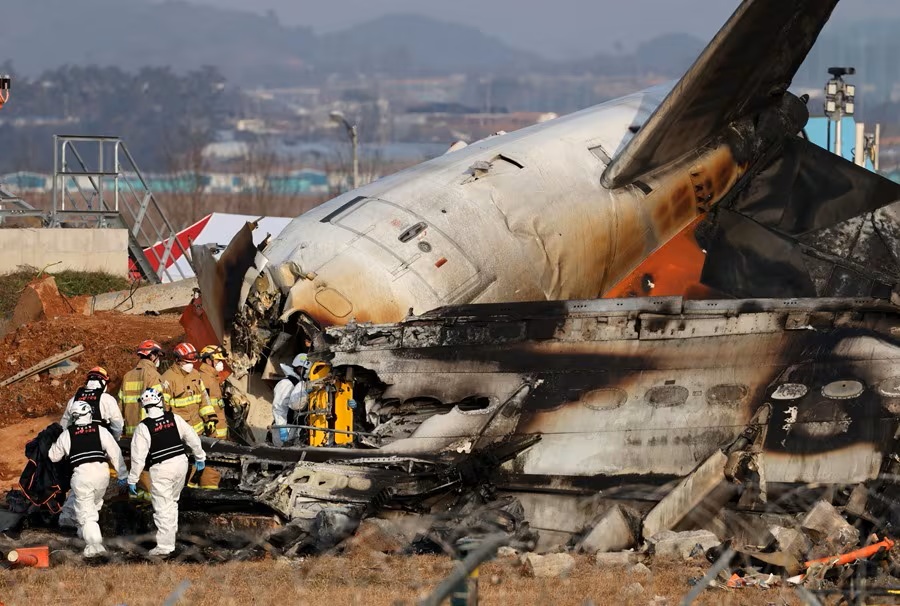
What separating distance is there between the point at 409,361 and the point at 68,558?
420 centimetres

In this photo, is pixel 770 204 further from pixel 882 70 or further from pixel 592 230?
pixel 882 70

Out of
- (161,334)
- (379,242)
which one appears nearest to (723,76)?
(379,242)

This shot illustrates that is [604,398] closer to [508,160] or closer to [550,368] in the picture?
[550,368]

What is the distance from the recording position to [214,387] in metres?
16.8

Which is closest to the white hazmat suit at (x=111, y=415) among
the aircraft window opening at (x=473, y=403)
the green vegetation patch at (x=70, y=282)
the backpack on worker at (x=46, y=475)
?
the backpack on worker at (x=46, y=475)

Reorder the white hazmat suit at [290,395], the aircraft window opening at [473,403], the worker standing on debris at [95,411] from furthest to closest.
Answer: the white hazmat suit at [290,395], the worker standing on debris at [95,411], the aircraft window opening at [473,403]

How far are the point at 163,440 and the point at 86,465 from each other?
0.93 meters

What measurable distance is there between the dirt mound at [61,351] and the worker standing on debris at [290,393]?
6808 millimetres

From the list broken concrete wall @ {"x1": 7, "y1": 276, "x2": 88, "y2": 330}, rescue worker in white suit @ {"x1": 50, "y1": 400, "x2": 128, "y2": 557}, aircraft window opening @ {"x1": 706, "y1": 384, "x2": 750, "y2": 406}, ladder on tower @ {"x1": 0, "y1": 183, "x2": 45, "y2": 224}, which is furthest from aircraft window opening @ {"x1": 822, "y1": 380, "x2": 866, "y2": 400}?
ladder on tower @ {"x1": 0, "y1": 183, "x2": 45, "y2": 224}

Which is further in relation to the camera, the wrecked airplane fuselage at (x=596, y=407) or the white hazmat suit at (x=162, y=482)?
the wrecked airplane fuselage at (x=596, y=407)

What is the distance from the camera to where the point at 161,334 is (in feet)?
83.5

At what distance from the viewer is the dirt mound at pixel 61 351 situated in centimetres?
2244

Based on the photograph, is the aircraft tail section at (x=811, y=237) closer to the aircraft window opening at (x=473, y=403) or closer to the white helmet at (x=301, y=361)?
the aircraft window opening at (x=473, y=403)

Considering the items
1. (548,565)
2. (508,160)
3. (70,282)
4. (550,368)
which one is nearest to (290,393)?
(550,368)
